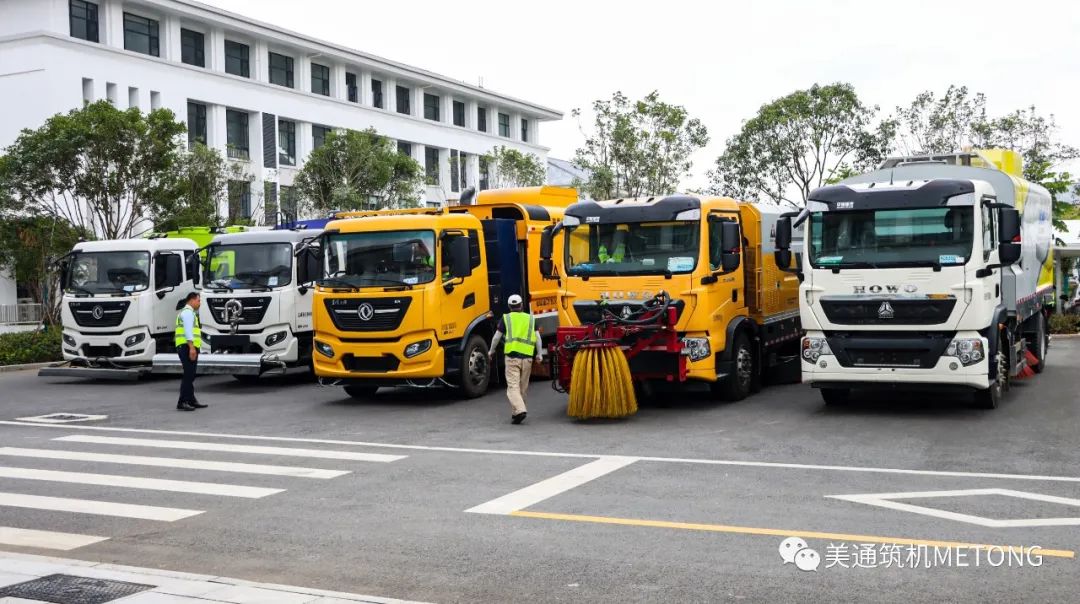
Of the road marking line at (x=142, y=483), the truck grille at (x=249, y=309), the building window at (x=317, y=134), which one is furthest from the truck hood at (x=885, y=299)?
the building window at (x=317, y=134)

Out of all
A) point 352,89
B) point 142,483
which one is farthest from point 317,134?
point 142,483

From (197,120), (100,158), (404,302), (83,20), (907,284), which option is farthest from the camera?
(197,120)

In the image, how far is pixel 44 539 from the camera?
8.66 metres

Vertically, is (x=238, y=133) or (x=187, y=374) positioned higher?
(x=238, y=133)

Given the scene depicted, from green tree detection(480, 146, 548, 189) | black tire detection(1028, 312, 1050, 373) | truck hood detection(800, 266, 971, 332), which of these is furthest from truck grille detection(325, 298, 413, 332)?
green tree detection(480, 146, 548, 189)

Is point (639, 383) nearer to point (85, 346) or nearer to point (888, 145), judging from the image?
point (85, 346)

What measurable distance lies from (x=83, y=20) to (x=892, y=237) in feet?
127

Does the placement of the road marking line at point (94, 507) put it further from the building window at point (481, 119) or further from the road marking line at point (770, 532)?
the building window at point (481, 119)

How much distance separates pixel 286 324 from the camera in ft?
63.7

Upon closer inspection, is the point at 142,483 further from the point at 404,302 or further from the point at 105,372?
the point at 105,372

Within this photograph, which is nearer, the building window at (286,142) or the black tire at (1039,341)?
the black tire at (1039,341)

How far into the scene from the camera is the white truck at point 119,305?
21031 millimetres

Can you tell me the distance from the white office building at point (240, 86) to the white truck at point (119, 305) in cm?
1830

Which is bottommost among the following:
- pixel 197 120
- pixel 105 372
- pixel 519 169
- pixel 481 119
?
pixel 105 372
